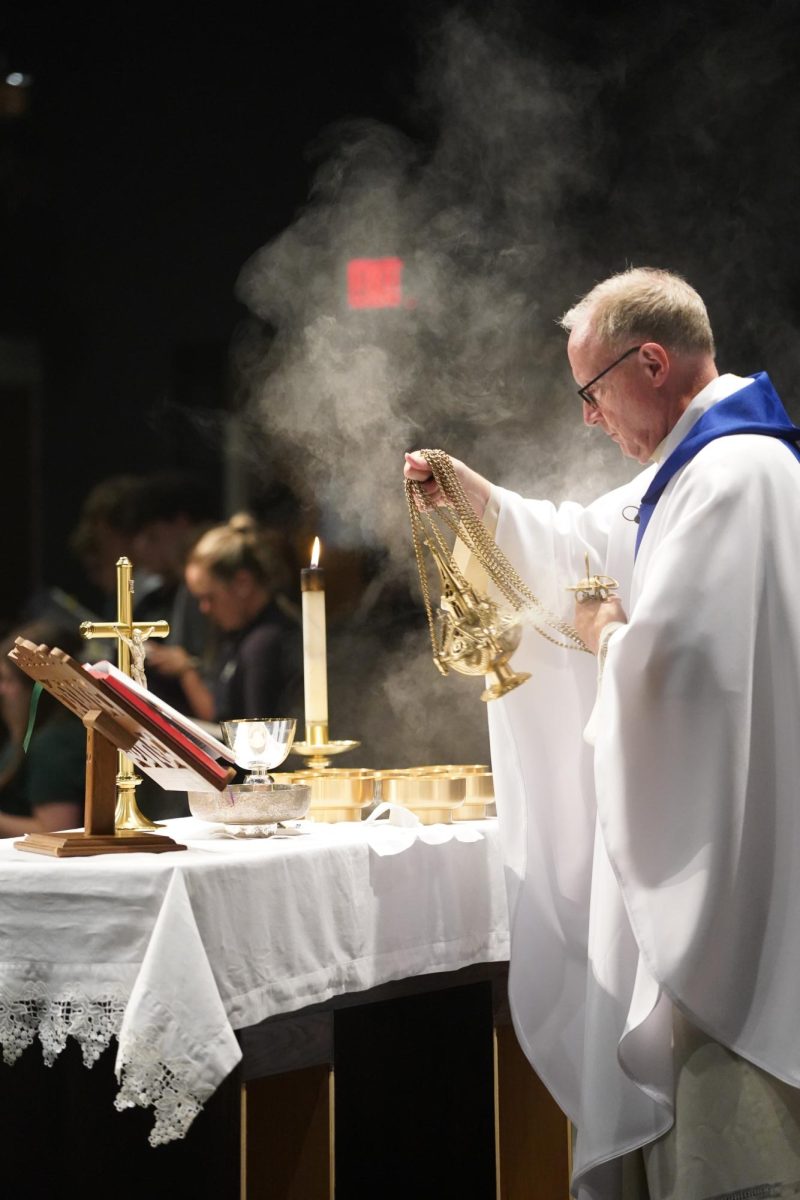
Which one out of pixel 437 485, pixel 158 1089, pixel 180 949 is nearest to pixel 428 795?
pixel 437 485

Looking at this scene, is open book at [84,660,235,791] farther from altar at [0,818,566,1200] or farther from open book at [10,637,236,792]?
altar at [0,818,566,1200]

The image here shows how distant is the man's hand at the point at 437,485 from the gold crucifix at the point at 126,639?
1.95 ft

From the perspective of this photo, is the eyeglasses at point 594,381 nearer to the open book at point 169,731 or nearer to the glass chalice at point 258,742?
the glass chalice at point 258,742

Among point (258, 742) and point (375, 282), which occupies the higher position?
point (375, 282)

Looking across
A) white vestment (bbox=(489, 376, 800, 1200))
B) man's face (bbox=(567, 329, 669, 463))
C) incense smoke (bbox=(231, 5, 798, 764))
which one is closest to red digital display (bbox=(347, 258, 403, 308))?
incense smoke (bbox=(231, 5, 798, 764))

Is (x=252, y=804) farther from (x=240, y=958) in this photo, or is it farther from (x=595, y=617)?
(x=595, y=617)

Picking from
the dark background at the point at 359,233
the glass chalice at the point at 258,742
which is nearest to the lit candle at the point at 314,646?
the glass chalice at the point at 258,742

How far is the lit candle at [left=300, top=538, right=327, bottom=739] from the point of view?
2.69 metres

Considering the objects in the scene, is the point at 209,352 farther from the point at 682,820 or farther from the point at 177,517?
the point at 682,820

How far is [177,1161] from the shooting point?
2.16m

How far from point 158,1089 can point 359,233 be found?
3.35 metres

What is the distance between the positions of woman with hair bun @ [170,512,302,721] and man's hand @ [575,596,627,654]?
2.51m

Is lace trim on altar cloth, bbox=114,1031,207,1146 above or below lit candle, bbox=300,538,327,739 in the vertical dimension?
below

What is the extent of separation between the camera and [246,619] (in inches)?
200
